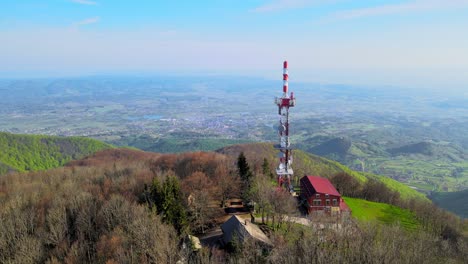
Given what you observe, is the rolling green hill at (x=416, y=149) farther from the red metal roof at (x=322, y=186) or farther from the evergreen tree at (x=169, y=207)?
the evergreen tree at (x=169, y=207)

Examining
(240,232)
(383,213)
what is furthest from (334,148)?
(240,232)

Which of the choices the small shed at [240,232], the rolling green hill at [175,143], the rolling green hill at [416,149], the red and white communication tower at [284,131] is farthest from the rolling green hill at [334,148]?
the small shed at [240,232]

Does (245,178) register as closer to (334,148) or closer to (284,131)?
(284,131)

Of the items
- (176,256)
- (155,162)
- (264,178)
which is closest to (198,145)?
(155,162)

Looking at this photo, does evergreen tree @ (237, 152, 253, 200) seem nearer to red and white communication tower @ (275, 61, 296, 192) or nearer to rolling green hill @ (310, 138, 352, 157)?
red and white communication tower @ (275, 61, 296, 192)

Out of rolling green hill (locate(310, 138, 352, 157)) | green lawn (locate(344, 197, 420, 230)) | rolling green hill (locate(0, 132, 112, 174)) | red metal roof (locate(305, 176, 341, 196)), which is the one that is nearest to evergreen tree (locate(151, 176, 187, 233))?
red metal roof (locate(305, 176, 341, 196))

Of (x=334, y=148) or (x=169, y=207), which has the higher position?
(x=169, y=207)
